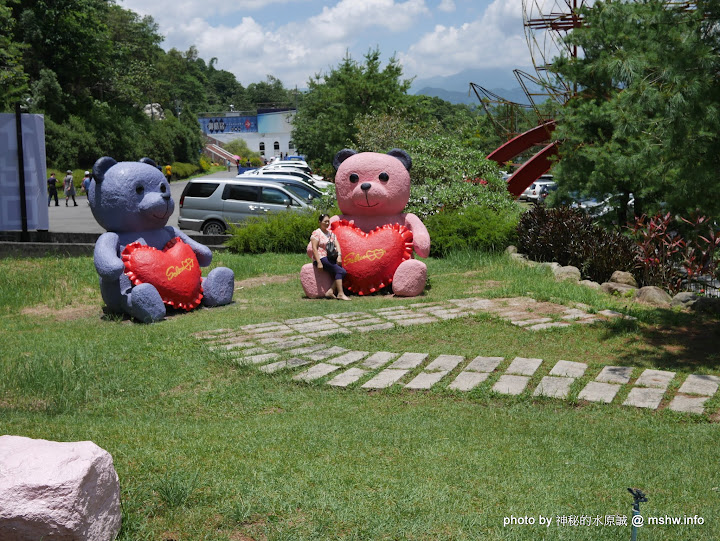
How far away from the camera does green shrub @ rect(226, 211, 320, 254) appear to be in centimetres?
1479

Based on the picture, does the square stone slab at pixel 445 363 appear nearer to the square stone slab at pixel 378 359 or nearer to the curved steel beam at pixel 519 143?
the square stone slab at pixel 378 359

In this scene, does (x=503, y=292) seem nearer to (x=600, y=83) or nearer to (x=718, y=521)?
(x=718, y=521)

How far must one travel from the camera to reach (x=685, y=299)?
385 inches

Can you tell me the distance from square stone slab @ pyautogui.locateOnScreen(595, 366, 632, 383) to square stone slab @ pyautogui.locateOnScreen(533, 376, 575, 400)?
1.02 ft

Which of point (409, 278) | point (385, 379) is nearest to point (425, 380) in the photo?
point (385, 379)

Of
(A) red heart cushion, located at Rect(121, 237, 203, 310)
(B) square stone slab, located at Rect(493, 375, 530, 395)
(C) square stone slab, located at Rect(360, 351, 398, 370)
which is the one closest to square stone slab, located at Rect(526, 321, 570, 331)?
(B) square stone slab, located at Rect(493, 375, 530, 395)

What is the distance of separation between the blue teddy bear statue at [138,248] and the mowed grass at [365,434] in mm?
407

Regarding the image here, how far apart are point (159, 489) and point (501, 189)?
1344cm

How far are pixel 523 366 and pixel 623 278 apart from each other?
518cm

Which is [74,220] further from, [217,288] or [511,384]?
[511,384]

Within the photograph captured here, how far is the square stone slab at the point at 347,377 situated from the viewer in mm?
6488

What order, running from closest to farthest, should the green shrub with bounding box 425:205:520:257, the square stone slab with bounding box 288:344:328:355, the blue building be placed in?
the square stone slab with bounding box 288:344:328:355 < the green shrub with bounding box 425:205:520:257 < the blue building

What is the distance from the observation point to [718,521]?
12.3 ft

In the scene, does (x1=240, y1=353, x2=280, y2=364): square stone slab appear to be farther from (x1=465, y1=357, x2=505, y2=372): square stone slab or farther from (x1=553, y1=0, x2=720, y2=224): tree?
(x1=553, y1=0, x2=720, y2=224): tree
